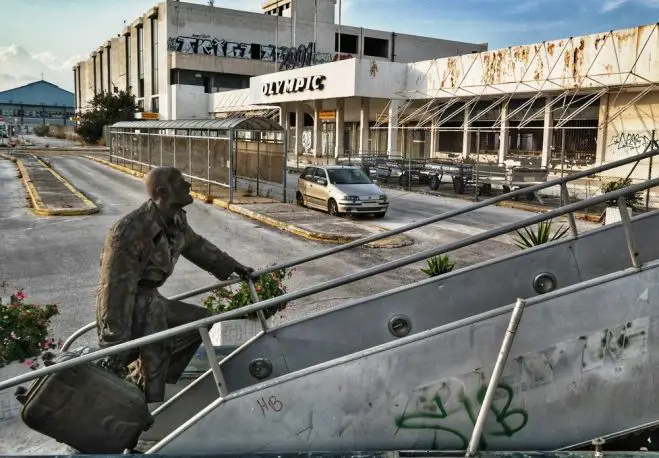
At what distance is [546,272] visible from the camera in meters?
4.80

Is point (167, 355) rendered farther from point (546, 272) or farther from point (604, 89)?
point (604, 89)

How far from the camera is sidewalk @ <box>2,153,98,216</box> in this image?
18250 mm

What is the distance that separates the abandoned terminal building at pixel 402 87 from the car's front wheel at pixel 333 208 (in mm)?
9189

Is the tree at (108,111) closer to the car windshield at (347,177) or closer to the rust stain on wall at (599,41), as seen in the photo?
the rust stain on wall at (599,41)

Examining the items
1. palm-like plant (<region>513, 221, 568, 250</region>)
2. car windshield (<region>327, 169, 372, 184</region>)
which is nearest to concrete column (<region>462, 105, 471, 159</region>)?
car windshield (<region>327, 169, 372, 184</region>)

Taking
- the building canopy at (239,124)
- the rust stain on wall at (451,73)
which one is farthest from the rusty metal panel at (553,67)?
the building canopy at (239,124)

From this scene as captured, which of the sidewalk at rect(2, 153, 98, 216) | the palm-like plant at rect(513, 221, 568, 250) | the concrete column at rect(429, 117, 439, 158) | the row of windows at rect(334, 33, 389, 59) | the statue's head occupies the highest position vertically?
the row of windows at rect(334, 33, 389, 59)

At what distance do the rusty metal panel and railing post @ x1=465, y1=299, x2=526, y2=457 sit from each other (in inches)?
977

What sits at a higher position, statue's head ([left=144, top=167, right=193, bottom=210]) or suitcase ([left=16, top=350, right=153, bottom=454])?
statue's head ([left=144, top=167, right=193, bottom=210])

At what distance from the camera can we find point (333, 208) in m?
19.2

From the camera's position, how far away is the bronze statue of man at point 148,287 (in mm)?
3789

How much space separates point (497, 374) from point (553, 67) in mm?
27812

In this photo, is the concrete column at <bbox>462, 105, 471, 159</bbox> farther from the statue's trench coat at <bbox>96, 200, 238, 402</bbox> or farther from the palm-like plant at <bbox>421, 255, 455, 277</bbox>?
the statue's trench coat at <bbox>96, 200, 238, 402</bbox>

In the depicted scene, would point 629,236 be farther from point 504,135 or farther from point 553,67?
point 504,135
